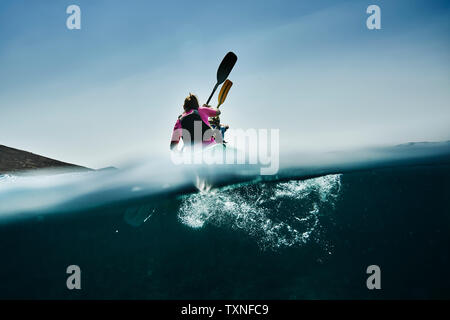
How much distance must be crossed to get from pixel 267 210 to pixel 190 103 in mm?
4400

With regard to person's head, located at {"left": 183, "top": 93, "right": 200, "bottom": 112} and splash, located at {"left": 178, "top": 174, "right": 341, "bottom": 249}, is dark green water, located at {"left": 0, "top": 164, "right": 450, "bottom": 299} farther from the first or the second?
person's head, located at {"left": 183, "top": 93, "right": 200, "bottom": 112}

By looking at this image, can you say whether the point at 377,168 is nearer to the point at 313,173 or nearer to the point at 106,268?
the point at 313,173

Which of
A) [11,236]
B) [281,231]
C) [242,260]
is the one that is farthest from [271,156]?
[11,236]

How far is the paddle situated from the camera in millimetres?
6164

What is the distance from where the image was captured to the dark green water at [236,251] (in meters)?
6.41

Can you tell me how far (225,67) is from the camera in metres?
6.22

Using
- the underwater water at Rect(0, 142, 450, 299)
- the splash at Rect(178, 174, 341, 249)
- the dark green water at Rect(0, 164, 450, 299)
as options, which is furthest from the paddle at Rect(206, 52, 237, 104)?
the dark green water at Rect(0, 164, 450, 299)

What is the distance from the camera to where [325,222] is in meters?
8.13

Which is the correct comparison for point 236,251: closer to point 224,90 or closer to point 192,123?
point 192,123

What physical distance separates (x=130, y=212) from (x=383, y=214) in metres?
10.9

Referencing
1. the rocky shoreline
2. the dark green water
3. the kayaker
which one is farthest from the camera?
the rocky shoreline

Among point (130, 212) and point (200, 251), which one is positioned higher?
point (130, 212)

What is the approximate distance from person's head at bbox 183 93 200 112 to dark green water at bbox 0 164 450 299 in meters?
3.47
